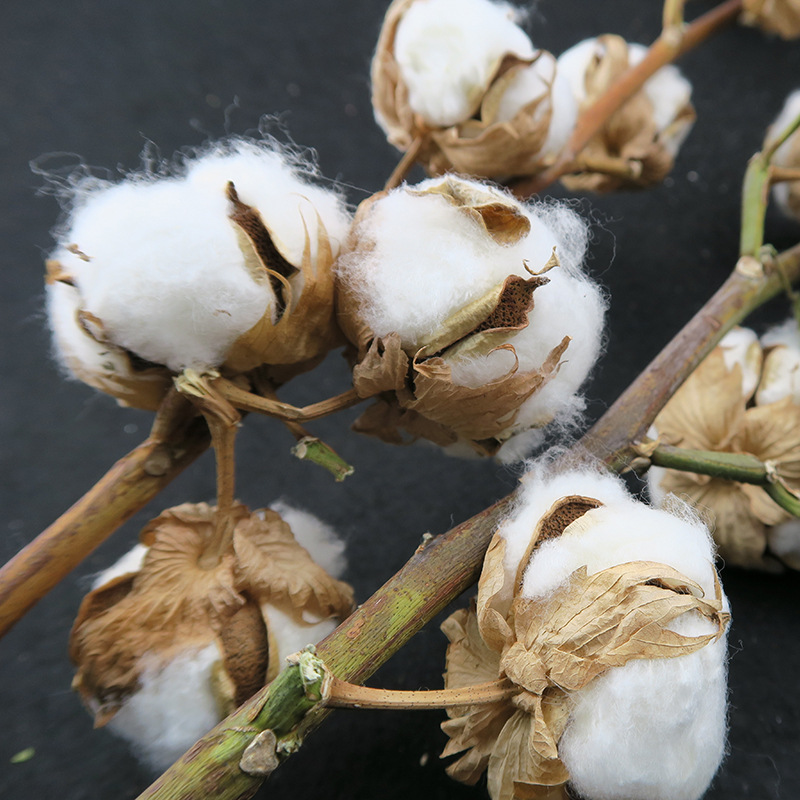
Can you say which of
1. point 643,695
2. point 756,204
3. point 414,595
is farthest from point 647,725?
point 756,204

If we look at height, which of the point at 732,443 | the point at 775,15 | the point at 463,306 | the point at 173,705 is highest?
the point at 775,15

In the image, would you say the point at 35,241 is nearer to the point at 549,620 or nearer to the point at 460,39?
the point at 460,39

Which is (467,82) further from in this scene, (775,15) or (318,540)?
(775,15)

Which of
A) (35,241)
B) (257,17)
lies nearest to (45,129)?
(35,241)

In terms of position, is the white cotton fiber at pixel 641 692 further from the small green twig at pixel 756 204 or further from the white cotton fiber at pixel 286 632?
the small green twig at pixel 756 204

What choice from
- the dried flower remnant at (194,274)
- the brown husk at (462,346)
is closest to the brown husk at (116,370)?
the dried flower remnant at (194,274)

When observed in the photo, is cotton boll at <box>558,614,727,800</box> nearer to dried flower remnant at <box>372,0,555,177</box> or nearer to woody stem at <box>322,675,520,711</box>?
woody stem at <box>322,675,520,711</box>

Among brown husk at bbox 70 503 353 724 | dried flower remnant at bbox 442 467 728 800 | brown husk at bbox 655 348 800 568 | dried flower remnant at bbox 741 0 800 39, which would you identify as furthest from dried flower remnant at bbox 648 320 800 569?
dried flower remnant at bbox 741 0 800 39
